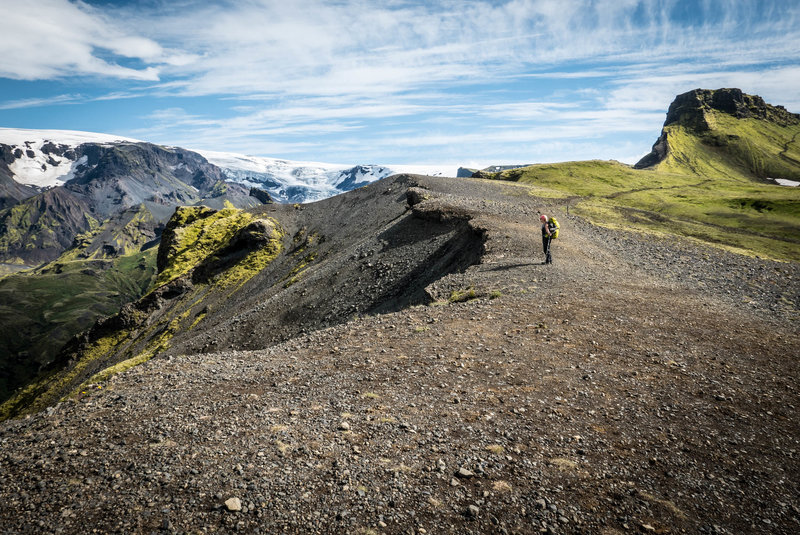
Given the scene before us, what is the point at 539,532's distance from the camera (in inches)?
340

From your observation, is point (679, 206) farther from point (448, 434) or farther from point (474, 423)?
point (448, 434)

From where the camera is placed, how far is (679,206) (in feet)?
273

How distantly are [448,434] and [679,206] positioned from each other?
9326 cm

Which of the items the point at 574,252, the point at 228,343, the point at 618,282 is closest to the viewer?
the point at 618,282

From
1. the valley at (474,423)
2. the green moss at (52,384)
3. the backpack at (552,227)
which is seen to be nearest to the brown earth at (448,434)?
the valley at (474,423)

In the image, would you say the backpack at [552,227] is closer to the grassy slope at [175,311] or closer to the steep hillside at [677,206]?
the steep hillside at [677,206]

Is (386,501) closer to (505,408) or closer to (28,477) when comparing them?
(505,408)

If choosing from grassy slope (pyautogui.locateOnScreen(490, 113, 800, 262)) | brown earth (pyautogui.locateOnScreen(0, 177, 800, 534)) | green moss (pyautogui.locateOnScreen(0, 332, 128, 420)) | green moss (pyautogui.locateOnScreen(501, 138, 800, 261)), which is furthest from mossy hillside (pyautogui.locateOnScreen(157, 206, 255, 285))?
brown earth (pyautogui.locateOnScreen(0, 177, 800, 534))

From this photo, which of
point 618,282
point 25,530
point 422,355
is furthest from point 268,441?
point 618,282

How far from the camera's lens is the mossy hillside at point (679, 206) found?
5506 centimetres

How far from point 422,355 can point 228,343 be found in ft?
111

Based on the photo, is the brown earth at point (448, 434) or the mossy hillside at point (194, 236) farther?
the mossy hillside at point (194, 236)

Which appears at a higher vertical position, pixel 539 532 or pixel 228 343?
pixel 539 532

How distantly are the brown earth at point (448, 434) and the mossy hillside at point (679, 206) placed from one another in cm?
4060
